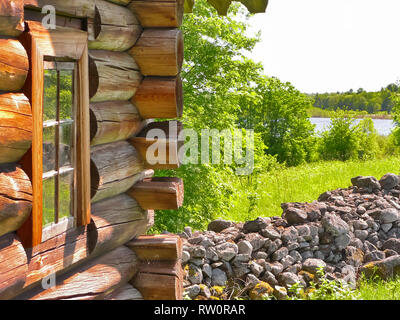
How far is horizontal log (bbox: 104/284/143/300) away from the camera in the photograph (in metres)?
4.22

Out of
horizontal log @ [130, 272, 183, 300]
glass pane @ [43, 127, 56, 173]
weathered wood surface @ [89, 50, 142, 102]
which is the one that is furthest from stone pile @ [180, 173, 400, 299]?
glass pane @ [43, 127, 56, 173]

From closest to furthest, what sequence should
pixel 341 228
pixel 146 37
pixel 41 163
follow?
pixel 41 163 < pixel 146 37 < pixel 341 228

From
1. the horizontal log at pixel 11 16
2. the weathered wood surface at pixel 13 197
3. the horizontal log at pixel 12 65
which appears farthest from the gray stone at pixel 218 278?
the horizontal log at pixel 11 16

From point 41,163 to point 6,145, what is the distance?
353 mm

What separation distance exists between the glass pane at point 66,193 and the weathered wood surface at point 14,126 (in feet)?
1.80

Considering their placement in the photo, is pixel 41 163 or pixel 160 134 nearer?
pixel 41 163

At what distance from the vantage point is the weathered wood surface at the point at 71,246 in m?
2.78

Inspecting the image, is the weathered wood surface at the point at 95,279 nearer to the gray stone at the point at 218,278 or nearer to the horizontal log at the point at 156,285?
the horizontal log at the point at 156,285

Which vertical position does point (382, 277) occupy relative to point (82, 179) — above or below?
below

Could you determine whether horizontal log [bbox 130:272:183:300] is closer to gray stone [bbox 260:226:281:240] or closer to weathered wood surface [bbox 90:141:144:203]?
weathered wood surface [bbox 90:141:144:203]

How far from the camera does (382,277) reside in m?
6.30

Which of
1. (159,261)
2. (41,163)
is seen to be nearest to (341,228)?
(159,261)
